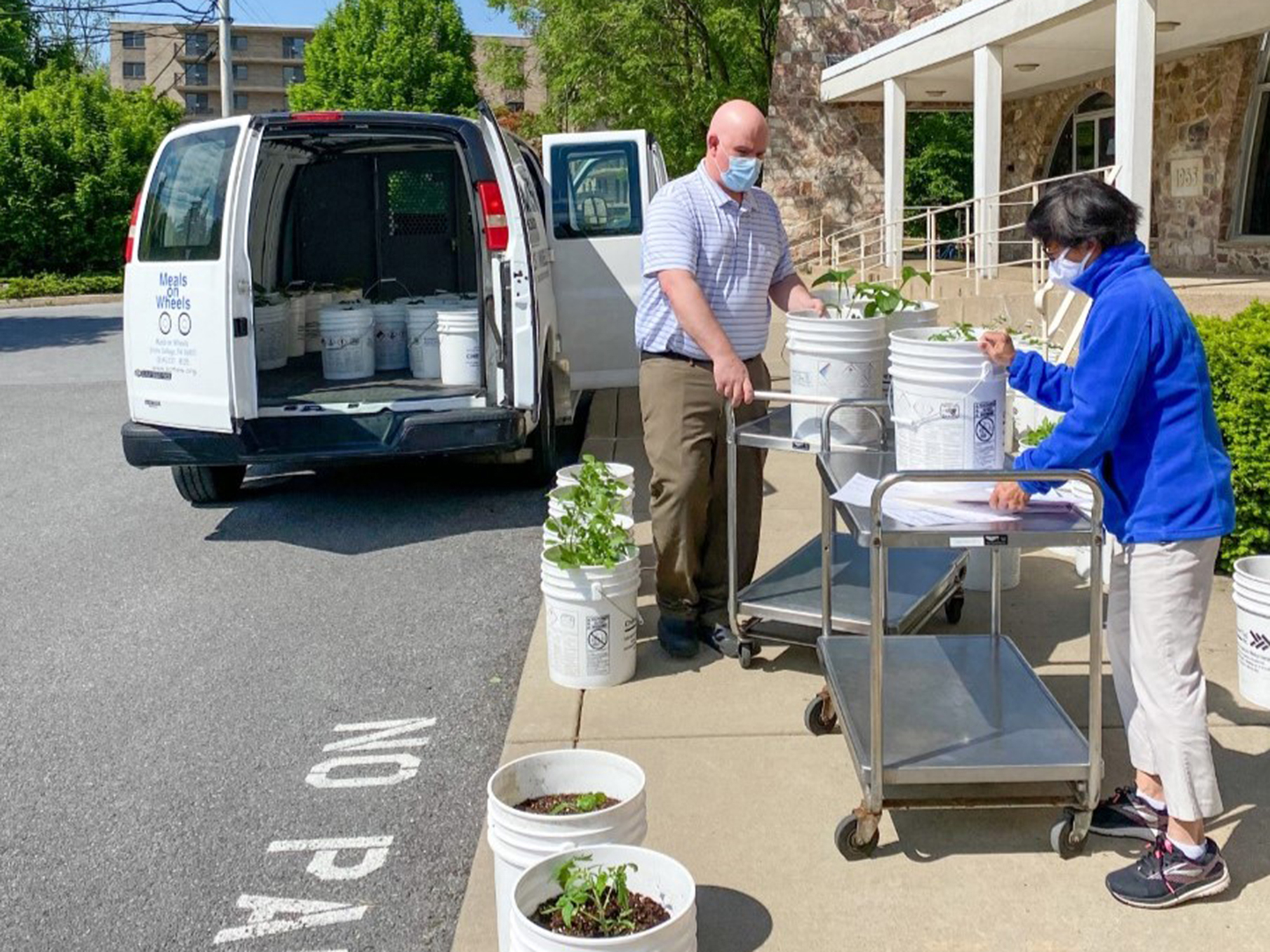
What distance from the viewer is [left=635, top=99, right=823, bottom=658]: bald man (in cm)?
496

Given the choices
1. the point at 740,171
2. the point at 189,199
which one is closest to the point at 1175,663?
the point at 740,171

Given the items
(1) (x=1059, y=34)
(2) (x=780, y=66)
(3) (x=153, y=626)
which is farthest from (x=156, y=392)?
(2) (x=780, y=66)

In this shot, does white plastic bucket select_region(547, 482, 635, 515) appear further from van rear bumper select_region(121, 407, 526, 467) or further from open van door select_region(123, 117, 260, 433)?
open van door select_region(123, 117, 260, 433)

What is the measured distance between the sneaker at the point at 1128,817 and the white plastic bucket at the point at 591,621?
72.5 inches

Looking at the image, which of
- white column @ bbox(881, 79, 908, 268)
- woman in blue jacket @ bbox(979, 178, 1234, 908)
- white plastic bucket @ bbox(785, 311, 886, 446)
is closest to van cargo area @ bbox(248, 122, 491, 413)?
white plastic bucket @ bbox(785, 311, 886, 446)

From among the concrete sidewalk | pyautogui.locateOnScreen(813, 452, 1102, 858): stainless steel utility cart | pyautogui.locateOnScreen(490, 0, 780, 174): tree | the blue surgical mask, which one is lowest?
the concrete sidewalk

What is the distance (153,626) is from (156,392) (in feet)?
5.41

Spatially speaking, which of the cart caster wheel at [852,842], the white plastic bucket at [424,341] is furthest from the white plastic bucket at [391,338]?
the cart caster wheel at [852,842]

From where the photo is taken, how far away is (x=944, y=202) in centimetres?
3038

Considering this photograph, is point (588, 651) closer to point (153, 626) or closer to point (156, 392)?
point (153, 626)

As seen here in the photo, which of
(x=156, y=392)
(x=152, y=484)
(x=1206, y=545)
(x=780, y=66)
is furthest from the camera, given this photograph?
(x=780, y=66)

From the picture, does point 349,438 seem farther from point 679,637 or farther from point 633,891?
point 633,891

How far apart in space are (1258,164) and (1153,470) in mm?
15368

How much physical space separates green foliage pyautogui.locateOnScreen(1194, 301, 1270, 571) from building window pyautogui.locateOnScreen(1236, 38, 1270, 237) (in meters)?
12.2
